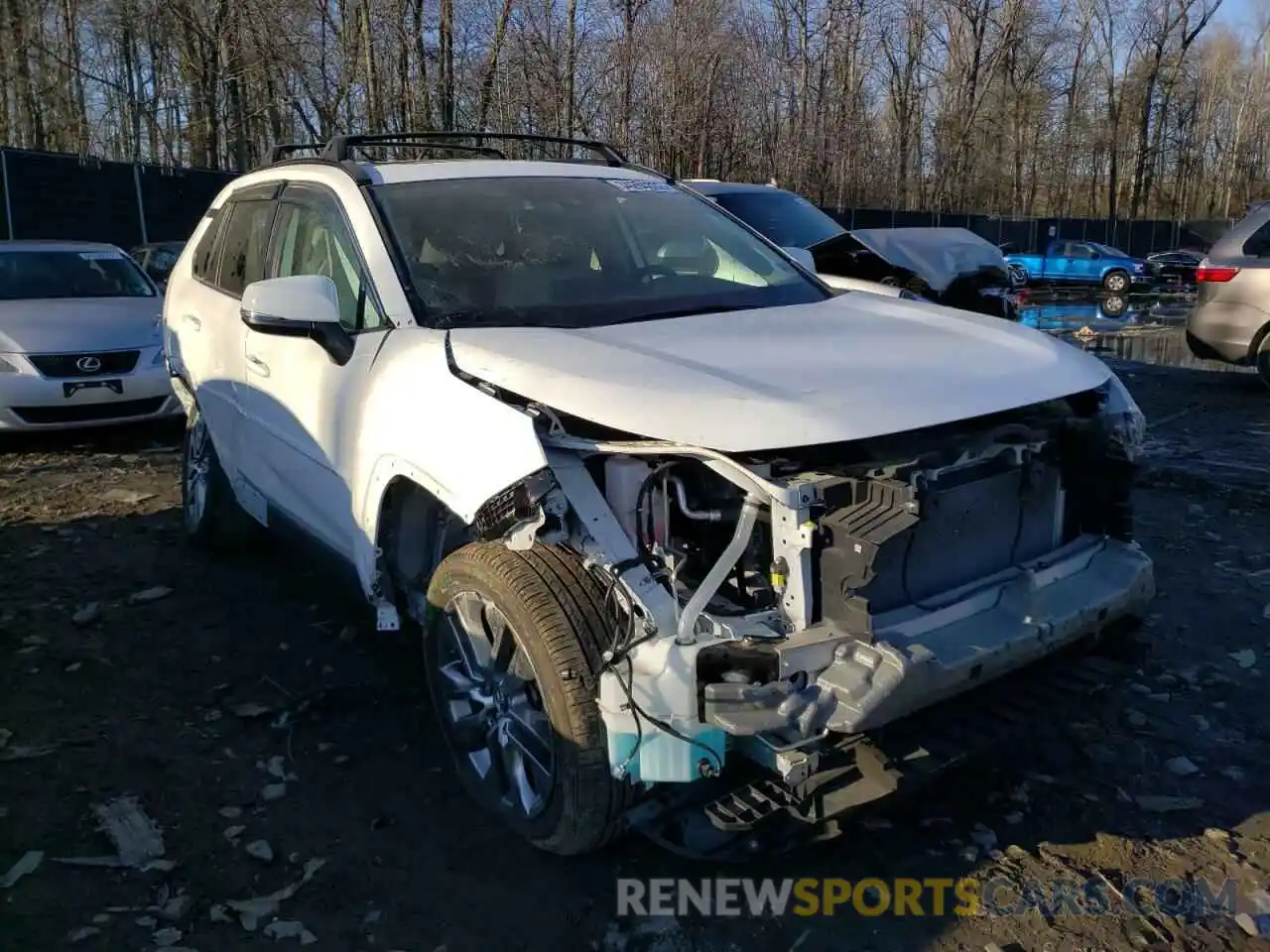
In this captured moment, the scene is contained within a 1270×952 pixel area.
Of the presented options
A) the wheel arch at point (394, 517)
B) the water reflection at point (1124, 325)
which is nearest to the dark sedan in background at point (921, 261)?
the water reflection at point (1124, 325)

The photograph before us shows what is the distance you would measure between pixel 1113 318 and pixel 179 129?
21198mm

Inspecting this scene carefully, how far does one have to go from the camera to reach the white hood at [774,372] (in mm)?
2742

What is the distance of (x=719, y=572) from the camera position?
8.72ft

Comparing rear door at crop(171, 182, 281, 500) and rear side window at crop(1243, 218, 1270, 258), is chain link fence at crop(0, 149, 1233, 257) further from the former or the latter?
rear door at crop(171, 182, 281, 500)

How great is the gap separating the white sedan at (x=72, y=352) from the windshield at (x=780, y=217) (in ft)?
17.1

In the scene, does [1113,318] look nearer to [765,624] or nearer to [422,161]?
[422,161]

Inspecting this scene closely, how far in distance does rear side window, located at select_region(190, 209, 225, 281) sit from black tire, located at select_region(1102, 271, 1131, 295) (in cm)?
2737

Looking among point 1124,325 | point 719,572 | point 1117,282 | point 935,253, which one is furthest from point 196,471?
point 1117,282

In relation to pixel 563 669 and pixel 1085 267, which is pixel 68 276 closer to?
pixel 563 669

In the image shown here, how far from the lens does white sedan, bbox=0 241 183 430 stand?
812 centimetres

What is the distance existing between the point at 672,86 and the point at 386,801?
59.3ft

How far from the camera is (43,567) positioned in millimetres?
5645

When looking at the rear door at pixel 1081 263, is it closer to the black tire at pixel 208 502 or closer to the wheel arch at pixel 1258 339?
the wheel arch at pixel 1258 339

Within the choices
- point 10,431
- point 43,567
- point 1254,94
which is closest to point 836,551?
point 43,567
